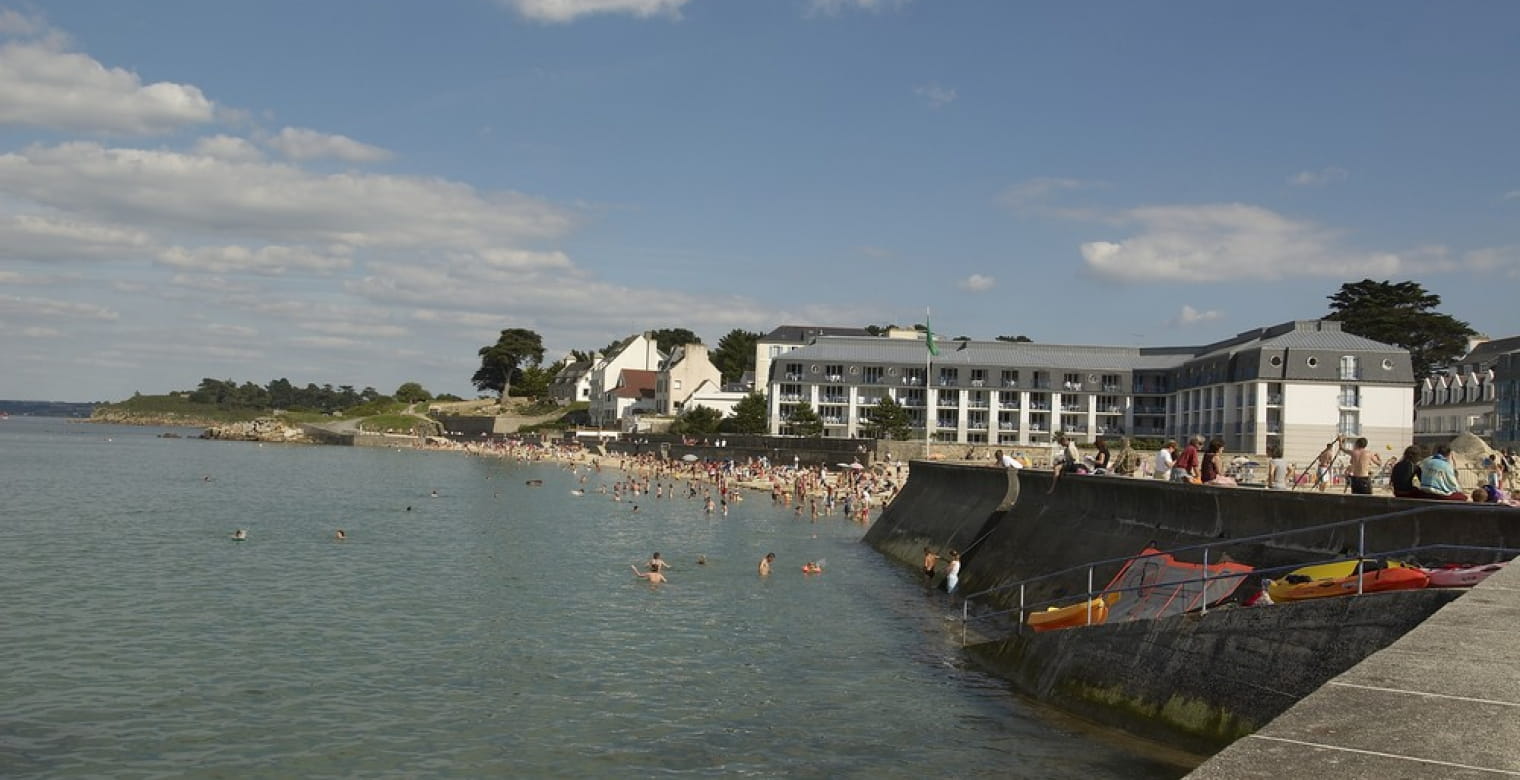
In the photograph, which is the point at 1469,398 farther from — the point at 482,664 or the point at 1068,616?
the point at 482,664

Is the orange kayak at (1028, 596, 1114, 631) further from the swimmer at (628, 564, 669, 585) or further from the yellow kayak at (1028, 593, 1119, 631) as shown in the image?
the swimmer at (628, 564, 669, 585)

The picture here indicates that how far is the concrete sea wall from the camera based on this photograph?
11.7 metres

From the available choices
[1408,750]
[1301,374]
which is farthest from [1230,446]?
[1408,750]

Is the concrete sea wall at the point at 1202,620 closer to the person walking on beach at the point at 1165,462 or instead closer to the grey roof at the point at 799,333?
the person walking on beach at the point at 1165,462

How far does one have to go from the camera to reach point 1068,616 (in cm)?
1831

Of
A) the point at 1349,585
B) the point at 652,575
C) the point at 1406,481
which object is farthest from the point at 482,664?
the point at 1406,481

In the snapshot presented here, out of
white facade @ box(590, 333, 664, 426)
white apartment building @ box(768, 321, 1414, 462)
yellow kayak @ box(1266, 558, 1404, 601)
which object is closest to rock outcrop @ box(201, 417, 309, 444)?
white facade @ box(590, 333, 664, 426)

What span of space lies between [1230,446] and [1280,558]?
250ft

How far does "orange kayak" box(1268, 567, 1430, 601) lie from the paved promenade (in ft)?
8.99

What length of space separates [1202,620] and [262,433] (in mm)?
167008

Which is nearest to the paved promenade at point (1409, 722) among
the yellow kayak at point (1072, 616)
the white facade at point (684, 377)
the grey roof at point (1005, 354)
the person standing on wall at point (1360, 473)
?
the yellow kayak at point (1072, 616)

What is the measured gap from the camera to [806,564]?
3512 cm

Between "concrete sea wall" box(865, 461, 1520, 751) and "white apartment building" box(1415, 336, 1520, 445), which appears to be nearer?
"concrete sea wall" box(865, 461, 1520, 751)

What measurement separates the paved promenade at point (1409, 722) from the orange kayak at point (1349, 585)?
274 cm
